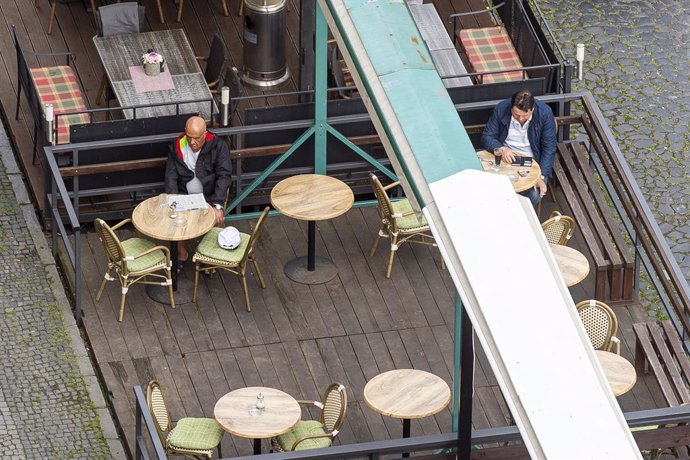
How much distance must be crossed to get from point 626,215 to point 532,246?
6.94 meters

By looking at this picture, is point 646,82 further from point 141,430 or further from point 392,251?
point 141,430

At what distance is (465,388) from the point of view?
13.5 metres

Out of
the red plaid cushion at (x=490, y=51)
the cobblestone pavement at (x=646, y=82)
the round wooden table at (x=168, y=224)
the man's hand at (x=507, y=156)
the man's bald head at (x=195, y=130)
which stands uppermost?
the man's bald head at (x=195, y=130)

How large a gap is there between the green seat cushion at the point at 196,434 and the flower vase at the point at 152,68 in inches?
193

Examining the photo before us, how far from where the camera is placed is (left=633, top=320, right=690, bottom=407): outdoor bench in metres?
15.7

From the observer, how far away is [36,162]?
1828 cm

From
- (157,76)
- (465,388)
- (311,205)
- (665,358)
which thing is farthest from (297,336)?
(157,76)

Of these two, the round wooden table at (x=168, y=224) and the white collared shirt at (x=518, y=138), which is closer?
the round wooden table at (x=168, y=224)

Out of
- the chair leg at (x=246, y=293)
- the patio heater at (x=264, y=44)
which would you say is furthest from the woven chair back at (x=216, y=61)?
the chair leg at (x=246, y=293)

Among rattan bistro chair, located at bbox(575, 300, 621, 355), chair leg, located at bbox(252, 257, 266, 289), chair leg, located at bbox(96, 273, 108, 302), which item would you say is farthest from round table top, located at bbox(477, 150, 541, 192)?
chair leg, located at bbox(96, 273, 108, 302)

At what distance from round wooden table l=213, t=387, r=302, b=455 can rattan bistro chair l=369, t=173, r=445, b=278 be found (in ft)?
8.88

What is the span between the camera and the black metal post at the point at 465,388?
13.1 m

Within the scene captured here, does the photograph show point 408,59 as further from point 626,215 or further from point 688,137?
point 688,137

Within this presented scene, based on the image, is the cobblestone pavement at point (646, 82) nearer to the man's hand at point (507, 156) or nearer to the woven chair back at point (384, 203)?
the man's hand at point (507, 156)
